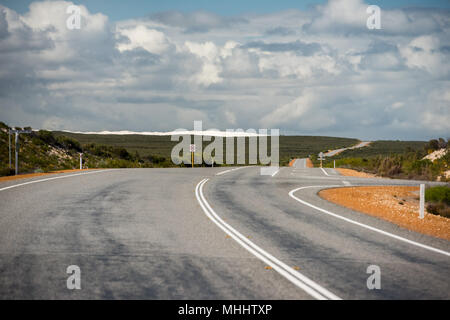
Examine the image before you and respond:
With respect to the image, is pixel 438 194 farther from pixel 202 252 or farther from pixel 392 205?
pixel 202 252

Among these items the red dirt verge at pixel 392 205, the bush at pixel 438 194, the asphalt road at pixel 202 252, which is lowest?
the bush at pixel 438 194

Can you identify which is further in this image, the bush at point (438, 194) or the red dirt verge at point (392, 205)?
the bush at point (438, 194)

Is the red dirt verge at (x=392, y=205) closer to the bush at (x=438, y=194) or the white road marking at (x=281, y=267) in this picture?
the bush at (x=438, y=194)

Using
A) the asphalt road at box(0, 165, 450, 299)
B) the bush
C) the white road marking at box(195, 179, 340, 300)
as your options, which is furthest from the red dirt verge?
the white road marking at box(195, 179, 340, 300)

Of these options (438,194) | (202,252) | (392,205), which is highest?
(202,252)

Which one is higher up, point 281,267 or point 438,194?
point 281,267

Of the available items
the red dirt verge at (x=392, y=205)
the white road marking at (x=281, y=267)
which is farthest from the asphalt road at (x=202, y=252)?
the red dirt verge at (x=392, y=205)

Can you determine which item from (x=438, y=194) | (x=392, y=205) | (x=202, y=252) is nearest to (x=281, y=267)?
(x=202, y=252)

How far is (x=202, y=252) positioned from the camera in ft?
27.0

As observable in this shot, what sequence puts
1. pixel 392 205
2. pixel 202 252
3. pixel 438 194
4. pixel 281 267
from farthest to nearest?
pixel 438 194 < pixel 392 205 < pixel 202 252 < pixel 281 267

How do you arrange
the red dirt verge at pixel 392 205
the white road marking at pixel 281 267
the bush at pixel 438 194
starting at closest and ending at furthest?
the white road marking at pixel 281 267, the red dirt verge at pixel 392 205, the bush at pixel 438 194

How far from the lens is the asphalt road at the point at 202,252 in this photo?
6105 mm

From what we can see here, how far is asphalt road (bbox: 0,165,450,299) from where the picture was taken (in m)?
6.11
